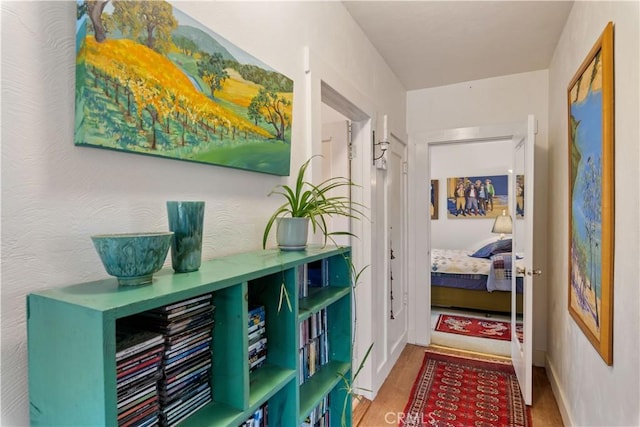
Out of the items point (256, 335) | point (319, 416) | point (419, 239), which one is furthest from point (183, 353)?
point (419, 239)

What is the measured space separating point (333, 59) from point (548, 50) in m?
1.82

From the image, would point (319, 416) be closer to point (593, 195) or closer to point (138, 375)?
point (138, 375)

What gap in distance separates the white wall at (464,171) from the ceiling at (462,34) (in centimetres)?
288

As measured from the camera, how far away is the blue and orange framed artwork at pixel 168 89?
732mm

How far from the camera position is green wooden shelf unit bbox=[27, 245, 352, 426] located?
567 millimetres

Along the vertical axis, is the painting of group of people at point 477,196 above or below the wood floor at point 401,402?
above

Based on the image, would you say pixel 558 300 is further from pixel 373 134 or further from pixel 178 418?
pixel 178 418

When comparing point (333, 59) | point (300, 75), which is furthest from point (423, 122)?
point (300, 75)

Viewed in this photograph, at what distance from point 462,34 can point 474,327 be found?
2975 mm

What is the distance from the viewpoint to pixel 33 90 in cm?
66

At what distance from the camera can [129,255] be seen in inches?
26.5

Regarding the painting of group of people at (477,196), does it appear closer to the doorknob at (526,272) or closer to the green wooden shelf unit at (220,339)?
the doorknob at (526,272)

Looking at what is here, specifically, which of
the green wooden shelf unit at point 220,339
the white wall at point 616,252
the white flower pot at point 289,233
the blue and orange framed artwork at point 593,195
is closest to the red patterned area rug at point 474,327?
the white wall at point 616,252

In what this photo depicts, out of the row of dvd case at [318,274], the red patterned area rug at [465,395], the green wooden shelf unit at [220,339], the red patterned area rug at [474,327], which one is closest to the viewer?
the green wooden shelf unit at [220,339]
